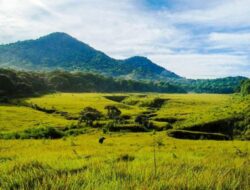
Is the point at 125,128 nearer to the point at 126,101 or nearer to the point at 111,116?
the point at 111,116

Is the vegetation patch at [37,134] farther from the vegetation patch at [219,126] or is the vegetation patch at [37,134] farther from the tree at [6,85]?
the tree at [6,85]

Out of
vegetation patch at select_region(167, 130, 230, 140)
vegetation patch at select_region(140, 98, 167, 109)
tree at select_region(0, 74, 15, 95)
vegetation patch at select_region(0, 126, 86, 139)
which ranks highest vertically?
tree at select_region(0, 74, 15, 95)

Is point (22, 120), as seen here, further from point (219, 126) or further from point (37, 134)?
point (219, 126)

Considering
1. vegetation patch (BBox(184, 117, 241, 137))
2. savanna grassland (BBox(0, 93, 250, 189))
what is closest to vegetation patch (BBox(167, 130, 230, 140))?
savanna grassland (BBox(0, 93, 250, 189))

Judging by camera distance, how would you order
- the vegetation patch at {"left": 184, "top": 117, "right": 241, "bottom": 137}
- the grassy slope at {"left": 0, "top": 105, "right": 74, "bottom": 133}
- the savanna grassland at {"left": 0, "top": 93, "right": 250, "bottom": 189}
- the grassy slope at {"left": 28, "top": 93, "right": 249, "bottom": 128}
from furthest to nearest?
the grassy slope at {"left": 28, "top": 93, "right": 249, "bottom": 128} < the vegetation patch at {"left": 184, "top": 117, "right": 241, "bottom": 137} < the grassy slope at {"left": 0, "top": 105, "right": 74, "bottom": 133} < the savanna grassland at {"left": 0, "top": 93, "right": 250, "bottom": 189}

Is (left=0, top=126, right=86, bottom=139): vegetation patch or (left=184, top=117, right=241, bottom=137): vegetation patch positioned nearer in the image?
(left=0, top=126, right=86, bottom=139): vegetation patch

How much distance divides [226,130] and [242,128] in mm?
3453

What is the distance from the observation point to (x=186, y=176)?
19.1 feet

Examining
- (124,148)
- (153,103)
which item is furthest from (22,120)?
(153,103)

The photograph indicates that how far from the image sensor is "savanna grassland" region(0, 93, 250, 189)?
5.80 meters

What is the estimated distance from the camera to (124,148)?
4097cm

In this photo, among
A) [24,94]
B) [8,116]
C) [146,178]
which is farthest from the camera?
[24,94]

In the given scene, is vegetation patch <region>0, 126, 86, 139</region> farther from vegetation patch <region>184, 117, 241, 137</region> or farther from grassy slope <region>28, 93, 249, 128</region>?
grassy slope <region>28, 93, 249, 128</region>

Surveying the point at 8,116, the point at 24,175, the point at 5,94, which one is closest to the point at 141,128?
the point at 8,116
